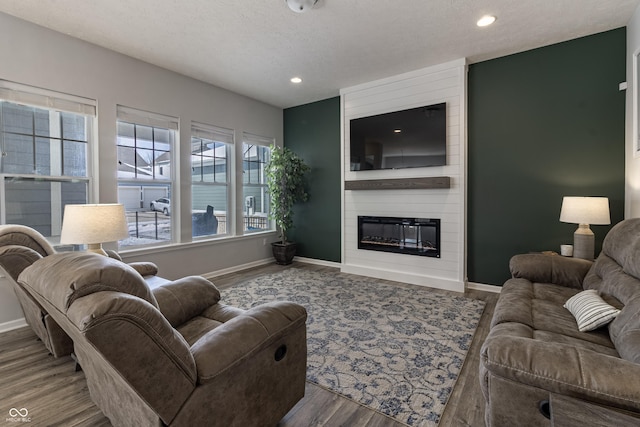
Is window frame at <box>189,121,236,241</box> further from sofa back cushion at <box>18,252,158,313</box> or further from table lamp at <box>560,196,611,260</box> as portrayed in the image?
table lamp at <box>560,196,611,260</box>

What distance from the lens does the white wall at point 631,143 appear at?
2713mm

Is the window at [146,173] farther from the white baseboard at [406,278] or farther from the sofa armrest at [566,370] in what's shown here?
the sofa armrest at [566,370]

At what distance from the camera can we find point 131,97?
142 inches

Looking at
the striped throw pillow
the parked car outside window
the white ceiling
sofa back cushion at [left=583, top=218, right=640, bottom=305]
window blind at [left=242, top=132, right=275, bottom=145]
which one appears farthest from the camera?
window blind at [left=242, top=132, right=275, bottom=145]

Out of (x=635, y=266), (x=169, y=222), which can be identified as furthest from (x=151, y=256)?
(x=635, y=266)

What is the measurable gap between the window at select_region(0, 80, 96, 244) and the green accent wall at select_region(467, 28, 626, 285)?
4613 millimetres

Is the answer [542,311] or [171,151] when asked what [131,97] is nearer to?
[171,151]

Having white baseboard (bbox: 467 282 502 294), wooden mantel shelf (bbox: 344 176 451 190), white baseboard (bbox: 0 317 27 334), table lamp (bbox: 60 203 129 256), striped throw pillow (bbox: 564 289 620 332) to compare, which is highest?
wooden mantel shelf (bbox: 344 176 451 190)

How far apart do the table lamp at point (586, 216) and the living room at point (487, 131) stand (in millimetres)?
306

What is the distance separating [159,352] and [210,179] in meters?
4.01

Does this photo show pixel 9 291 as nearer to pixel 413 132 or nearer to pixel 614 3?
pixel 413 132

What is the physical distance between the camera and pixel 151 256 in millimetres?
3850

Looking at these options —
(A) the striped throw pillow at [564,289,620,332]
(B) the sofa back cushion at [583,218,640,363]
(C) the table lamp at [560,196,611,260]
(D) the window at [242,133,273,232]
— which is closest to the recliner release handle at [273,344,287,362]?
(B) the sofa back cushion at [583,218,640,363]

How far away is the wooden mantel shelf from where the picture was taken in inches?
153
